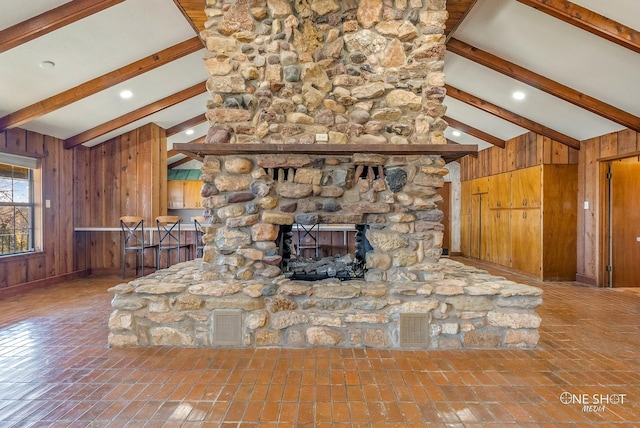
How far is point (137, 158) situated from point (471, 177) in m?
7.01

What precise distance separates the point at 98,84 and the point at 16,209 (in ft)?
7.20

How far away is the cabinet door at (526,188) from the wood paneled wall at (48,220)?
25.1 feet

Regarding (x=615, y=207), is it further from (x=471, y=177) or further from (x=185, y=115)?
(x=185, y=115)

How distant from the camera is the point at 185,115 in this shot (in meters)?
5.87

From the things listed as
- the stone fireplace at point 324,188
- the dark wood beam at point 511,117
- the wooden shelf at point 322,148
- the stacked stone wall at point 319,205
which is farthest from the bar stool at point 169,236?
the dark wood beam at point 511,117

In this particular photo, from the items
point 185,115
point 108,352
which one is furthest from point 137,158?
point 108,352

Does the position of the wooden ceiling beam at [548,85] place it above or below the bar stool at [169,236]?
above

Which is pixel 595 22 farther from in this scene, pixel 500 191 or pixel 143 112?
pixel 143 112

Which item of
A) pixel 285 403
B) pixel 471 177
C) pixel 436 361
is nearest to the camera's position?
pixel 285 403

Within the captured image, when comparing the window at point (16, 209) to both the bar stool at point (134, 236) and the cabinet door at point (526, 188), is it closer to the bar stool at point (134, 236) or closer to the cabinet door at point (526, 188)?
the bar stool at point (134, 236)

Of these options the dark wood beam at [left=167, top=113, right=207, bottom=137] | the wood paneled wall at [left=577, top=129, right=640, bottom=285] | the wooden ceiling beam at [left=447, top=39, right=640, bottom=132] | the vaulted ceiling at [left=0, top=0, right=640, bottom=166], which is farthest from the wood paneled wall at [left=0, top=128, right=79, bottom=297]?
the wood paneled wall at [left=577, top=129, right=640, bottom=285]

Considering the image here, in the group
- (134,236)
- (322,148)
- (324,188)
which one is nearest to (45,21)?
(322,148)

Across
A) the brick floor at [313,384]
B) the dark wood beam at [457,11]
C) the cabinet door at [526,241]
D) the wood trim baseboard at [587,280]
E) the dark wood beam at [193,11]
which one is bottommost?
the brick floor at [313,384]

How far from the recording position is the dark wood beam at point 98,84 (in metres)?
3.88
